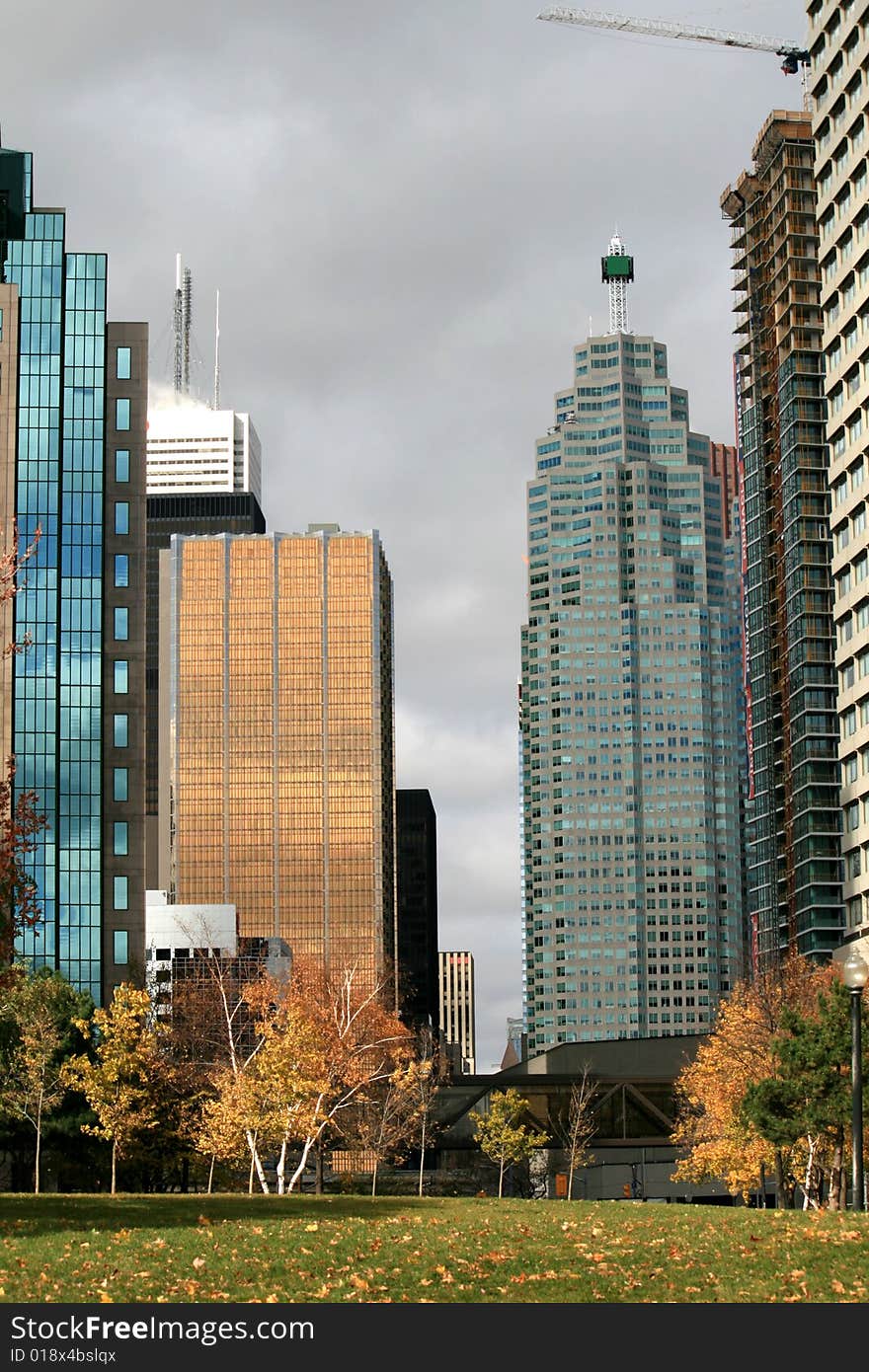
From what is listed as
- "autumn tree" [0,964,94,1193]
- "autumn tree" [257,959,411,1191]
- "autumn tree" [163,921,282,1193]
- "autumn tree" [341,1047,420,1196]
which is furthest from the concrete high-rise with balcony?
"autumn tree" [0,964,94,1193]

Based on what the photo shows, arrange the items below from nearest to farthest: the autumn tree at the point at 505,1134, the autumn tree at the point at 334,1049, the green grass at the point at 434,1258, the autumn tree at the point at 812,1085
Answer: the green grass at the point at 434,1258, the autumn tree at the point at 812,1085, the autumn tree at the point at 334,1049, the autumn tree at the point at 505,1134

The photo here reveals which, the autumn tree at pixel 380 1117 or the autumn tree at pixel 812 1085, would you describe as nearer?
the autumn tree at pixel 812 1085

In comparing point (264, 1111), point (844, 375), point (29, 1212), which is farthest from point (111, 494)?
point (29, 1212)

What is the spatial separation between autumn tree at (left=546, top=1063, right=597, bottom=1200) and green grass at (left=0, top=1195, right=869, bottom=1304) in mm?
89729

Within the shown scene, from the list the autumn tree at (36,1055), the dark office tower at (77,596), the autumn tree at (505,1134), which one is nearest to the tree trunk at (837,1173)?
the autumn tree at (36,1055)

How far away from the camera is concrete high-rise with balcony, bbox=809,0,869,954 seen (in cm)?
12850

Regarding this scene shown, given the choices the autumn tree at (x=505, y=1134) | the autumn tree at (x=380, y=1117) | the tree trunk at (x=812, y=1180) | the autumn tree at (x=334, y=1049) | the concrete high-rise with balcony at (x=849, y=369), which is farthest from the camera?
the concrete high-rise with balcony at (x=849, y=369)

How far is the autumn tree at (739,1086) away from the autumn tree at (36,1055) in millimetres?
28718

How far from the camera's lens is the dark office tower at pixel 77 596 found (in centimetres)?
15625

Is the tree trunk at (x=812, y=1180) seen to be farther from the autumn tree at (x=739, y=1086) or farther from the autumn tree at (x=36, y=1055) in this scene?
the autumn tree at (x=36, y=1055)

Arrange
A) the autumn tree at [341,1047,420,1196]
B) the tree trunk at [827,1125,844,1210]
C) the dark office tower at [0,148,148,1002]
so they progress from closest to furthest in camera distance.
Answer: the tree trunk at [827,1125,844,1210] < the autumn tree at [341,1047,420,1196] < the dark office tower at [0,148,148,1002]

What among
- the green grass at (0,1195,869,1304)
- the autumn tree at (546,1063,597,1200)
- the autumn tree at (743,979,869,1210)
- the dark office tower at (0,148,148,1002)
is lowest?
the autumn tree at (546,1063,597,1200)

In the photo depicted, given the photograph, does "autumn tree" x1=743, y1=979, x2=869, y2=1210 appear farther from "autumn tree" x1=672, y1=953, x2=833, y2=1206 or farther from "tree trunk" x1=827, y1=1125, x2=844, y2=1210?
"autumn tree" x1=672, y1=953, x2=833, y2=1206

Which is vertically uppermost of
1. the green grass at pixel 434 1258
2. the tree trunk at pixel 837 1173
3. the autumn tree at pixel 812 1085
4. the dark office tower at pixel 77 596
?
the dark office tower at pixel 77 596
